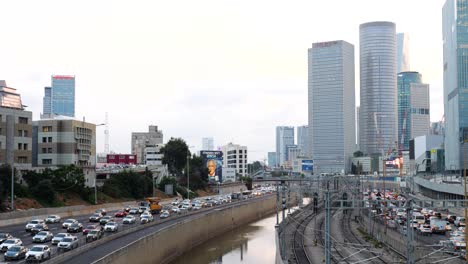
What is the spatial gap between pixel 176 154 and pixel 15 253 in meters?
109

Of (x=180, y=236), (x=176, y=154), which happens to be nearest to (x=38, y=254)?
(x=180, y=236)

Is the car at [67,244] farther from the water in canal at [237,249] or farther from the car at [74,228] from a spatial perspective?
the water in canal at [237,249]

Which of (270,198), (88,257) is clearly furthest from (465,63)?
(88,257)

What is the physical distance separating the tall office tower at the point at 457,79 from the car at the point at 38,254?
147763 mm

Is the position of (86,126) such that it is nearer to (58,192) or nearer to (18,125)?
(18,125)

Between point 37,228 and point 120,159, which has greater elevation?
point 120,159

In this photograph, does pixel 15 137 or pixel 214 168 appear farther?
pixel 214 168

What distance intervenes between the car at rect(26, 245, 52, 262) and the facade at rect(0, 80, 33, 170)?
45.7 m

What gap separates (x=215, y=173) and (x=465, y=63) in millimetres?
88469

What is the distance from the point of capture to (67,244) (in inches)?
1657

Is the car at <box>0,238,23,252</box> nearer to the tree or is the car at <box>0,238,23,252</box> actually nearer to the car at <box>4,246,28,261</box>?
the car at <box>4,246,28,261</box>

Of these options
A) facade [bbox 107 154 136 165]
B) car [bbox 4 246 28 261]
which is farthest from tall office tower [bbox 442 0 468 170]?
car [bbox 4 246 28 261]

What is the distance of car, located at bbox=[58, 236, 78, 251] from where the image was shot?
4178cm

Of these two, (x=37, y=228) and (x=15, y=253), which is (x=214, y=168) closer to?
(x=37, y=228)
